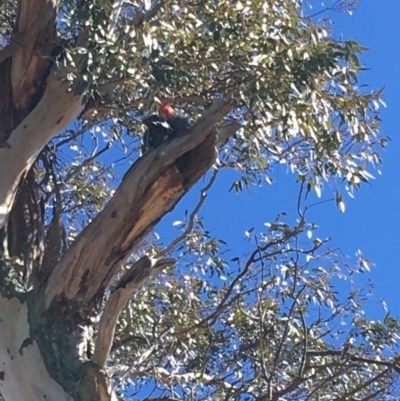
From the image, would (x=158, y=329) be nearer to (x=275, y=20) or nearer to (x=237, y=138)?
(x=237, y=138)

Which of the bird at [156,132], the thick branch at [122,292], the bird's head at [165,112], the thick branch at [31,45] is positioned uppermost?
the thick branch at [31,45]

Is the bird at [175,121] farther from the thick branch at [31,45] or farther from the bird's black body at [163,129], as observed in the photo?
the thick branch at [31,45]

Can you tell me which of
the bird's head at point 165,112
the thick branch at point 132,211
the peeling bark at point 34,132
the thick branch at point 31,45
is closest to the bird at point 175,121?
the bird's head at point 165,112

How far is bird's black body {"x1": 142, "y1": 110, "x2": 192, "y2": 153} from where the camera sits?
4.41 m

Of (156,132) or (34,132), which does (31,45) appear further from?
(156,132)

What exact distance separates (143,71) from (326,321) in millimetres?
2390

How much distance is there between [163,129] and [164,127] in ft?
0.05

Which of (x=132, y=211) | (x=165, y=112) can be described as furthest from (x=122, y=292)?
(x=165, y=112)

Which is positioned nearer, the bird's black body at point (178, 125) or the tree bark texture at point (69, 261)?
the tree bark texture at point (69, 261)

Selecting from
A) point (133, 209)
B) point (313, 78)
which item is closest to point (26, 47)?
point (133, 209)

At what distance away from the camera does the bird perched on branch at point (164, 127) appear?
4418 millimetres

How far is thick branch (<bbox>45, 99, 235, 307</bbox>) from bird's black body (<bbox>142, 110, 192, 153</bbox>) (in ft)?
0.36

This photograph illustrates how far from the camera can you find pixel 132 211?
4359 mm

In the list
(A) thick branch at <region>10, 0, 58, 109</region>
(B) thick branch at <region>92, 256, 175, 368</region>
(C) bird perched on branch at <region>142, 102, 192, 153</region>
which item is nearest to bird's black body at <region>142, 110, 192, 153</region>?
(C) bird perched on branch at <region>142, 102, 192, 153</region>
